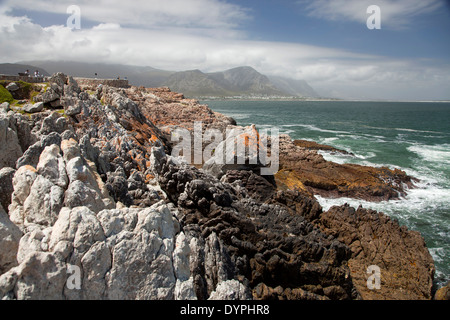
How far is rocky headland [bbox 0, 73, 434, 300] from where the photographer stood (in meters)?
7.58

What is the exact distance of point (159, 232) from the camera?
29.6 ft

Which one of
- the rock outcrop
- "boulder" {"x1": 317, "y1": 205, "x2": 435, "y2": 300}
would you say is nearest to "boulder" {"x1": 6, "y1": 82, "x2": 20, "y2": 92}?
the rock outcrop

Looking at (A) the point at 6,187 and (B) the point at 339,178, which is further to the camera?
(B) the point at 339,178

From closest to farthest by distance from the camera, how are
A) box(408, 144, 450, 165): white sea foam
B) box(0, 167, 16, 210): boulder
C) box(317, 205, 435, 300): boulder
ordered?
box(0, 167, 16, 210): boulder
box(317, 205, 435, 300): boulder
box(408, 144, 450, 165): white sea foam

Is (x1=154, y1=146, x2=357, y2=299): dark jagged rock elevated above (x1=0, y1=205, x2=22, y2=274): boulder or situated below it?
below

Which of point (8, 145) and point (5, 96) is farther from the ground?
point (5, 96)

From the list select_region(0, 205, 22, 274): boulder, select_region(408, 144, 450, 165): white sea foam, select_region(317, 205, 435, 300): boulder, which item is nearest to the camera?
select_region(0, 205, 22, 274): boulder

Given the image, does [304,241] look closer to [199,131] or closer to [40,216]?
[40,216]

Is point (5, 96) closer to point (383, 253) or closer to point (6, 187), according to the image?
point (6, 187)

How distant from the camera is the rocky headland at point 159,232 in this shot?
24.9 ft

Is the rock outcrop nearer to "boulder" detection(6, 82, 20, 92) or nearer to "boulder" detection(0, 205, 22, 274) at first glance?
"boulder" detection(0, 205, 22, 274)

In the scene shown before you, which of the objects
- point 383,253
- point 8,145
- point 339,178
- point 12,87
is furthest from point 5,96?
point 383,253
